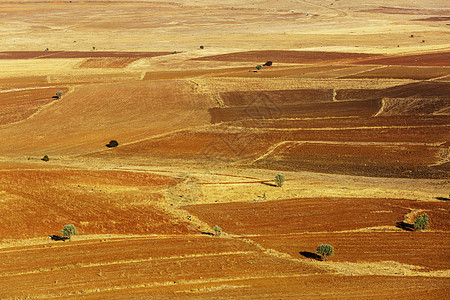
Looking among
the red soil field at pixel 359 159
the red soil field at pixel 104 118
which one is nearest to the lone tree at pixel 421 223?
the red soil field at pixel 359 159

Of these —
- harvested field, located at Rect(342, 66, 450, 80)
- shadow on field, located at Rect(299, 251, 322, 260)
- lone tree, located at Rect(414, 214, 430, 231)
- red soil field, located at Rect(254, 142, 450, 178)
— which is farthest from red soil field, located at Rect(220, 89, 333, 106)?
shadow on field, located at Rect(299, 251, 322, 260)

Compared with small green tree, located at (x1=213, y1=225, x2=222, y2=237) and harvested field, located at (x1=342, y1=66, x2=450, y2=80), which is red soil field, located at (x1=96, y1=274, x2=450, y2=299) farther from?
harvested field, located at (x1=342, y1=66, x2=450, y2=80)

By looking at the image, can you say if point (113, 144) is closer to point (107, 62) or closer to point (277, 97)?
point (277, 97)

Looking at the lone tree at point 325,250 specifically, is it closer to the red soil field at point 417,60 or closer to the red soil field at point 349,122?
the red soil field at point 349,122

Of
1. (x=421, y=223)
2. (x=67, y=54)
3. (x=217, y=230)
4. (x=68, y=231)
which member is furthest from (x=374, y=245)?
(x=67, y=54)

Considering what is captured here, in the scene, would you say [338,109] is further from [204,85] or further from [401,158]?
[204,85]

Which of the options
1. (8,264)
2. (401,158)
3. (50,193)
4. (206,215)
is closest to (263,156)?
(401,158)
